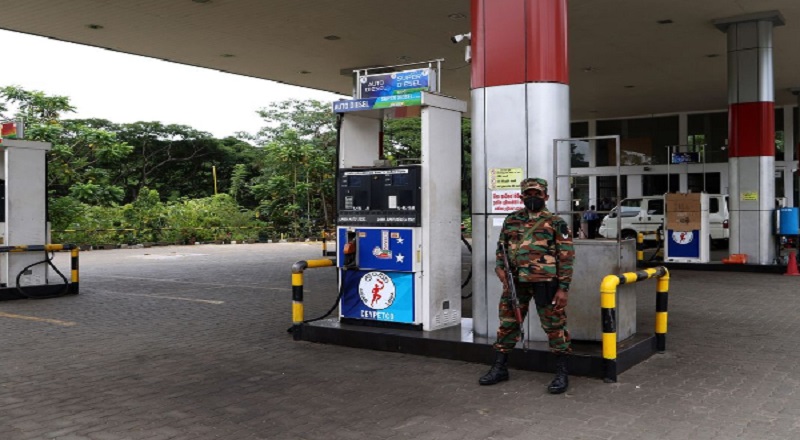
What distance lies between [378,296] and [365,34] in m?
11.4

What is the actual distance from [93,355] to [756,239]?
590 inches

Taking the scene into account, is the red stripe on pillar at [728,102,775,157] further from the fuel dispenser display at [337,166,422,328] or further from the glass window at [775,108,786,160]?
the glass window at [775,108,786,160]

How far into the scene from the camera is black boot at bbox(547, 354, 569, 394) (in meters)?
6.01

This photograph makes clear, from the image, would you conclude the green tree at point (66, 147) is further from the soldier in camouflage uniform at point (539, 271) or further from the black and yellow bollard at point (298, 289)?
the soldier in camouflage uniform at point (539, 271)

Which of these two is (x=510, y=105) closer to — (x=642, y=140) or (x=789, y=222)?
(x=789, y=222)

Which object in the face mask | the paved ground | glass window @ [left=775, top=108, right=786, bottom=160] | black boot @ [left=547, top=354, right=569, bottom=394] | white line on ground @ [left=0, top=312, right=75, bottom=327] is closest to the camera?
the paved ground

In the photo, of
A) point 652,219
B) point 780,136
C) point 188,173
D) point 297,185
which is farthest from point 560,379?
point 188,173

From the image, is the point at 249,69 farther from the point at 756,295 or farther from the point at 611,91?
the point at 756,295

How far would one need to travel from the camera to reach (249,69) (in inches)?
894

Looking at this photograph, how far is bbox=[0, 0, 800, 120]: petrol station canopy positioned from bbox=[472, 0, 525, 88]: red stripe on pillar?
7.89 metres

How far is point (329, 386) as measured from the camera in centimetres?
634

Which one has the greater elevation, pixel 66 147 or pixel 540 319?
pixel 66 147

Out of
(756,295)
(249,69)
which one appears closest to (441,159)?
(756,295)

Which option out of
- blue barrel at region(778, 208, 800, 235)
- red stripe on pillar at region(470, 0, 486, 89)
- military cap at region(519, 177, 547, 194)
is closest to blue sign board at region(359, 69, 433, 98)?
red stripe on pillar at region(470, 0, 486, 89)
